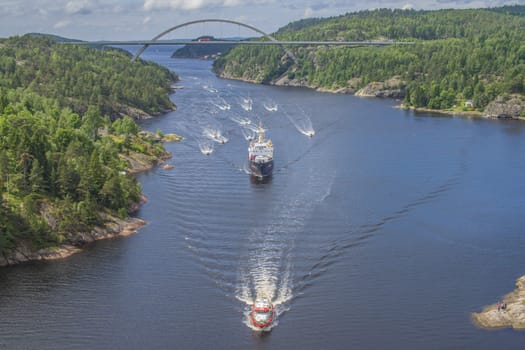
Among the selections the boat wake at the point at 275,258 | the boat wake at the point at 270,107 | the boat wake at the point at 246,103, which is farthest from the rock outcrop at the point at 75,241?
the boat wake at the point at 270,107

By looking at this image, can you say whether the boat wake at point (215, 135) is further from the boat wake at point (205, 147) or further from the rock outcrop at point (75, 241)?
the rock outcrop at point (75, 241)

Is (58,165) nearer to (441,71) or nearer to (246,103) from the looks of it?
(246,103)

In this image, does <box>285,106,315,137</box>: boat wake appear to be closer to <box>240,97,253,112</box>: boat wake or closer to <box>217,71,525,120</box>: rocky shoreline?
<box>240,97,253,112</box>: boat wake

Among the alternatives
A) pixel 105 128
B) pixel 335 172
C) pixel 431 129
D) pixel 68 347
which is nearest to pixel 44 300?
pixel 68 347

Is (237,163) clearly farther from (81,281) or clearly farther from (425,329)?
(425,329)

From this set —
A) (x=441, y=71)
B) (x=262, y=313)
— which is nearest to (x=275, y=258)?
(x=262, y=313)

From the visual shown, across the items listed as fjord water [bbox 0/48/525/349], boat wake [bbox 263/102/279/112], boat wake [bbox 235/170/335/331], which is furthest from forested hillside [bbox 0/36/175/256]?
boat wake [bbox 263/102/279/112]
